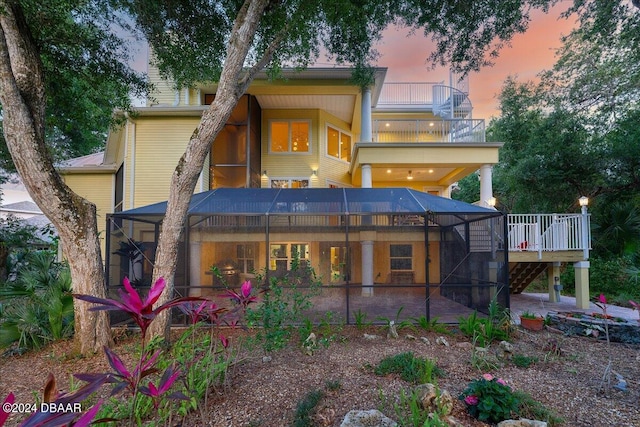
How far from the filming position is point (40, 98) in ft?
14.1

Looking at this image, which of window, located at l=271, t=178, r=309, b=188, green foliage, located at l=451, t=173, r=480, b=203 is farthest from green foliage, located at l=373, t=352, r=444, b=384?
green foliage, located at l=451, t=173, r=480, b=203

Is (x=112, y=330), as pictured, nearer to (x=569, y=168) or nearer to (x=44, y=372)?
(x=44, y=372)

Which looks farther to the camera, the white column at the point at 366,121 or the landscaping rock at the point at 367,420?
the white column at the point at 366,121

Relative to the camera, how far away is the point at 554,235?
7762 mm

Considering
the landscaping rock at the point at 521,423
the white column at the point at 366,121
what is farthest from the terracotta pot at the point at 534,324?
the white column at the point at 366,121

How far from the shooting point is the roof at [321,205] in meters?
5.77

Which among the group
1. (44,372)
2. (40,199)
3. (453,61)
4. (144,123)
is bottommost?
(44,372)

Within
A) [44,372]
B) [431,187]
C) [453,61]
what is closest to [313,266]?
[44,372]

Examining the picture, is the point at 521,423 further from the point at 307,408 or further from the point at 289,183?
the point at 289,183

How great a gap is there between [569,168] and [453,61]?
24.8 ft

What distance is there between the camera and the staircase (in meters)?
8.55

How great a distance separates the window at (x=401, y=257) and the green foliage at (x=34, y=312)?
559cm

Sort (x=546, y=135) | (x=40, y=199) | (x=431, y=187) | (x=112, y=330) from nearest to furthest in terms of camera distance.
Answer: (x=40, y=199) < (x=112, y=330) < (x=546, y=135) < (x=431, y=187)

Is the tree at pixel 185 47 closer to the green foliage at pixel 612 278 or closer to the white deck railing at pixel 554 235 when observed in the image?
the white deck railing at pixel 554 235
